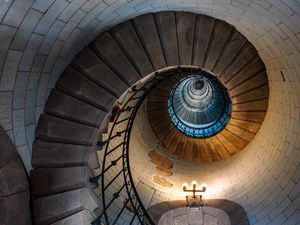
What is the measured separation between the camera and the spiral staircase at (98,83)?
14.1 ft

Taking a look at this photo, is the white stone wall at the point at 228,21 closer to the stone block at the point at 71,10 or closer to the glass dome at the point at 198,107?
the stone block at the point at 71,10

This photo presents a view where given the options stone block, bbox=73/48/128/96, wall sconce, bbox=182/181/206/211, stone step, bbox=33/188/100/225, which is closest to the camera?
stone step, bbox=33/188/100/225

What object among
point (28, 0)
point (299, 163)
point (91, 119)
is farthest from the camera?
point (299, 163)

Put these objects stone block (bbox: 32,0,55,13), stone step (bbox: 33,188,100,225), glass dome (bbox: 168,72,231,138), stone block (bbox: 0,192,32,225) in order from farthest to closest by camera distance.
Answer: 1. glass dome (bbox: 168,72,231,138)
2. stone step (bbox: 33,188,100,225)
3. stone block (bbox: 0,192,32,225)
4. stone block (bbox: 32,0,55,13)

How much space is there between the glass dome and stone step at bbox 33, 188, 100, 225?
513 cm

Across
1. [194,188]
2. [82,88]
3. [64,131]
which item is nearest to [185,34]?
[82,88]

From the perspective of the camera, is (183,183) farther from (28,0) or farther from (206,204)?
(28,0)

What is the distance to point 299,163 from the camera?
17.4 ft

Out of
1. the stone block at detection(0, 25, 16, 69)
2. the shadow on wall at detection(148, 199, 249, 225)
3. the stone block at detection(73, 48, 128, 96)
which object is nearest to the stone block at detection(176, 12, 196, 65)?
the stone block at detection(73, 48, 128, 96)

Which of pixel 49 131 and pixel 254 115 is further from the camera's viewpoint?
pixel 254 115

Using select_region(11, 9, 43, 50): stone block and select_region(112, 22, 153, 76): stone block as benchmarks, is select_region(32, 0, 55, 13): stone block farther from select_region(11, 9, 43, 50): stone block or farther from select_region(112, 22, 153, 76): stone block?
select_region(112, 22, 153, 76): stone block

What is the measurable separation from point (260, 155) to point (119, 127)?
9.87 feet

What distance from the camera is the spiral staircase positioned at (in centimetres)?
428

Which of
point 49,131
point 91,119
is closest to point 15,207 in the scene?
point 49,131
